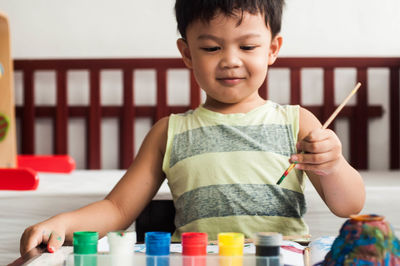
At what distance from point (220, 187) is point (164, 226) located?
5.8 inches

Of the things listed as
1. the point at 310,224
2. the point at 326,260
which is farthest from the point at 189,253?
the point at 310,224

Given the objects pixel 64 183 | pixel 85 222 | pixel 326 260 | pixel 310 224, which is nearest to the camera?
pixel 326 260

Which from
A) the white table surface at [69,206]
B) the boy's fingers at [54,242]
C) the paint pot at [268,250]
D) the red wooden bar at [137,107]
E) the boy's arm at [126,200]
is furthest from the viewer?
the red wooden bar at [137,107]

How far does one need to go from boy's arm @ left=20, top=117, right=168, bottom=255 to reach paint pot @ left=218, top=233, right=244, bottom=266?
0.90 ft

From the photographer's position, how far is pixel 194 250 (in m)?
0.48

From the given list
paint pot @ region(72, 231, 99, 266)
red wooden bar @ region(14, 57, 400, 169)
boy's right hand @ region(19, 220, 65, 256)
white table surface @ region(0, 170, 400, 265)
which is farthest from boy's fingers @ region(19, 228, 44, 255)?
red wooden bar @ region(14, 57, 400, 169)

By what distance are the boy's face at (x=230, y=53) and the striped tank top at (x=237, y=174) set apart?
7cm

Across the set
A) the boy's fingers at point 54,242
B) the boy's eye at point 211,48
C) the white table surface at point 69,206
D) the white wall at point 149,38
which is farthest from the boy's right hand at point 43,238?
the white wall at point 149,38

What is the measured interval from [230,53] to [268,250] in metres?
0.37

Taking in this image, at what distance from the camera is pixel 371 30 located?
6.41 feet

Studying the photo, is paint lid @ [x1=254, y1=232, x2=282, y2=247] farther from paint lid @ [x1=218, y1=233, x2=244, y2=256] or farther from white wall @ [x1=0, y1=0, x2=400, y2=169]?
white wall @ [x1=0, y1=0, x2=400, y2=169]

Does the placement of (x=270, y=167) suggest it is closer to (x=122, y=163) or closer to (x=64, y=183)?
(x=64, y=183)

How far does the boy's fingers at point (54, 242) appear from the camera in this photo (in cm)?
58

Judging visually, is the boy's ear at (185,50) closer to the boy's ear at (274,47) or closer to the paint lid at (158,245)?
the boy's ear at (274,47)
